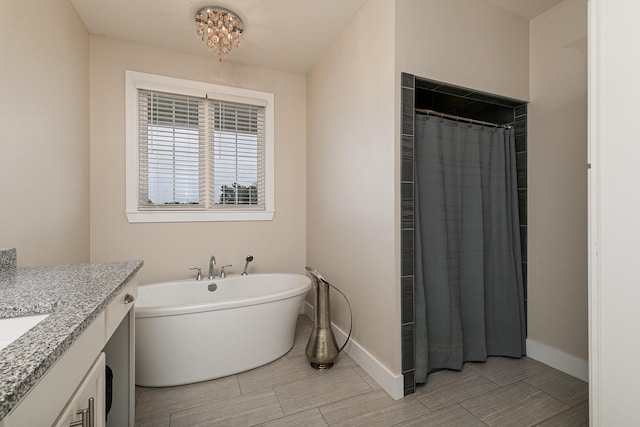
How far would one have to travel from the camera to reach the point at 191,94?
2.76 metres

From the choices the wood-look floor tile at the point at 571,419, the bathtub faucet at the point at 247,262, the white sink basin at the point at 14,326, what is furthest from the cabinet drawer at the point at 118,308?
the wood-look floor tile at the point at 571,419

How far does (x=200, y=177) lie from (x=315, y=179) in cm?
112

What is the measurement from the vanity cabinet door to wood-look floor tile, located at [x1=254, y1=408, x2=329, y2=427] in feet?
2.93

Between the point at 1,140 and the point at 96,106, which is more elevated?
the point at 96,106

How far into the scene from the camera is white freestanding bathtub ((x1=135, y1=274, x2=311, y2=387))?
1.87m

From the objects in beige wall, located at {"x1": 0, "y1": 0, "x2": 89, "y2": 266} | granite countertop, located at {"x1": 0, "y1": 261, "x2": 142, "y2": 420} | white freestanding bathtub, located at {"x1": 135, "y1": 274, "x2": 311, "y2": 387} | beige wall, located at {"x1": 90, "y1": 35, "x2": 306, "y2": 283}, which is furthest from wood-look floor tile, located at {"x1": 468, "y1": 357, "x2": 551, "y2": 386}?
beige wall, located at {"x1": 0, "y1": 0, "x2": 89, "y2": 266}

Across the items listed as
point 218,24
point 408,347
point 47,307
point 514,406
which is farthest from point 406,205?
point 218,24

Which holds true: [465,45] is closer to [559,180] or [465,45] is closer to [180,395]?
[559,180]

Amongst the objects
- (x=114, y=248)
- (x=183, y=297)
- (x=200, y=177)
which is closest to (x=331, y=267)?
(x=183, y=297)

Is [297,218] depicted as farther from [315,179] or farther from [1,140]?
[1,140]

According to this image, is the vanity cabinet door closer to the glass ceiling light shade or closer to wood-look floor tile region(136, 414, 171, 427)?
wood-look floor tile region(136, 414, 171, 427)

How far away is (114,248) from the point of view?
2566mm

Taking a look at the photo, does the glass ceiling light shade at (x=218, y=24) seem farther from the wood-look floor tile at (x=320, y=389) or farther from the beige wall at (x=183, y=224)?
the wood-look floor tile at (x=320, y=389)

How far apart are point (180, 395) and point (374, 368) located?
1263 millimetres
